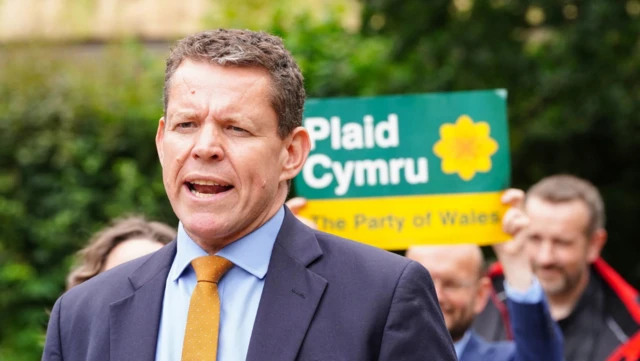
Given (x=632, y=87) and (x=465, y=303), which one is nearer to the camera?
(x=465, y=303)

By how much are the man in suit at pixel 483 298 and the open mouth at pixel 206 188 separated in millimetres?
1673

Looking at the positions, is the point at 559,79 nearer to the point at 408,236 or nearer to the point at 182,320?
the point at 408,236

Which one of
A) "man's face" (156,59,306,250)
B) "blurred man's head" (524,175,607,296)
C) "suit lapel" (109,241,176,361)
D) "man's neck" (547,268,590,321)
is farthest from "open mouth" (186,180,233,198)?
"man's neck" (547,268,590,321)

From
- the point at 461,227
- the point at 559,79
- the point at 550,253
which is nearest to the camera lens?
the point at 461,227

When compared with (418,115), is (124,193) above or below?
below

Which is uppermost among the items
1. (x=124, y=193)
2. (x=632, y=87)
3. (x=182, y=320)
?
(x=182, y=320)

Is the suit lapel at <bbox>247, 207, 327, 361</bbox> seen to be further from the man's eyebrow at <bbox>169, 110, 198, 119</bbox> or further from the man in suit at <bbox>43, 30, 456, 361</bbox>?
the man's eyebrow at <bbox>169, 110, 198, 119</bbox>

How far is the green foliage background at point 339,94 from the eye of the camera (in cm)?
777

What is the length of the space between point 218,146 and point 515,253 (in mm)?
1778

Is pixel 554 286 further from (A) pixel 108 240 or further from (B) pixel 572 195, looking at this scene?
(A) pixel 108 240

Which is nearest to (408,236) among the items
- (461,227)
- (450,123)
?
(461,227)

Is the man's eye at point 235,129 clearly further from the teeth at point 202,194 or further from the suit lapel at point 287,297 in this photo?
the suit lapel at point 287,297

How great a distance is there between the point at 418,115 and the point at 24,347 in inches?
190

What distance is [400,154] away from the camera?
4312 millimetres
